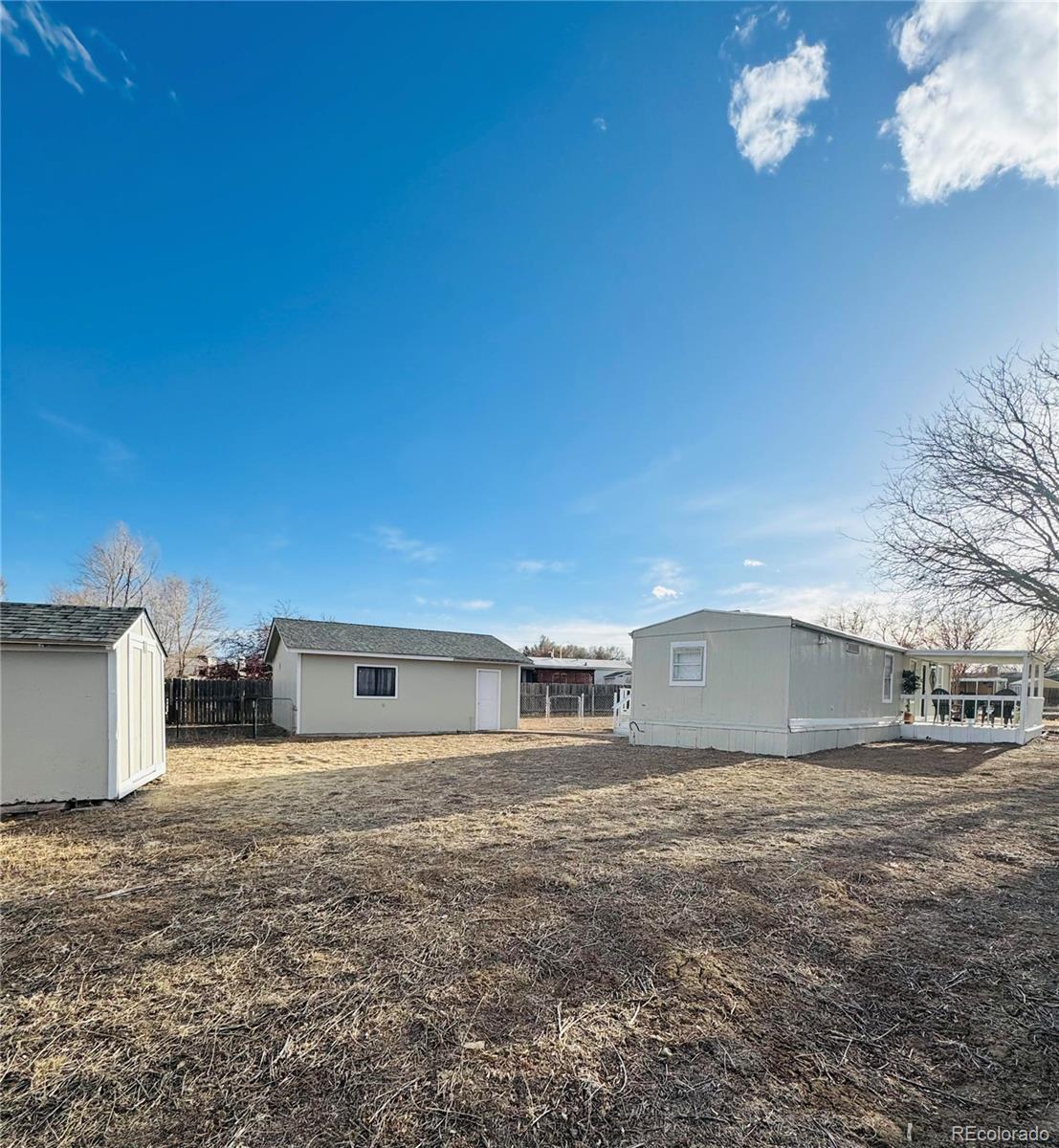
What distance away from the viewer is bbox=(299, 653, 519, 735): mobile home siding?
15.5 meters

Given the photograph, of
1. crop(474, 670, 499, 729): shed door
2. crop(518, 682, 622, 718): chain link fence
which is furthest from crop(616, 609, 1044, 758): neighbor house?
crop(518, 682, 622, 718): chain link fence

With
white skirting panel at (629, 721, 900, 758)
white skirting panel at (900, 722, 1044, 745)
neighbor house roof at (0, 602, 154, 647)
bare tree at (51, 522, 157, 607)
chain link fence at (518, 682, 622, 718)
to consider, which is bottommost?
chain link fence at (518, 682, 622, 718)

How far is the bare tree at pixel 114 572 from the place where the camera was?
94.7 ft

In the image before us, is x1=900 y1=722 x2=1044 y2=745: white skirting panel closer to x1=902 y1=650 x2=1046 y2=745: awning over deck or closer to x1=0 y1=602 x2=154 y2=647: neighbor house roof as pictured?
x1=902 y1=650 x2=1046 y2=745: awning over deck

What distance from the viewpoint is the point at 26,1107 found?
200 centimetres

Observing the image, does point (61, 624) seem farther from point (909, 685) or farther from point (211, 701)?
point (909, 685)

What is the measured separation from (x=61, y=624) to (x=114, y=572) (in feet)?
91.0

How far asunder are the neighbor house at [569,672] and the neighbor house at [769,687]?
57.2ft

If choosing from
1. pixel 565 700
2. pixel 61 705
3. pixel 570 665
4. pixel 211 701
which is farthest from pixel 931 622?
pixel 570 665

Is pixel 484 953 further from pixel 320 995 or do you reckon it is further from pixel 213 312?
pixel 213 312

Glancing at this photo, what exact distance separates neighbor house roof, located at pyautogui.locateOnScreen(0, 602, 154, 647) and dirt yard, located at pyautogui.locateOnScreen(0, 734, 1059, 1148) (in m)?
1.96

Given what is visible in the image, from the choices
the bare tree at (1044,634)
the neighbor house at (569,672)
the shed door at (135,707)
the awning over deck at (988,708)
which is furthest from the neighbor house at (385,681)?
the bare tree at (1044,634)

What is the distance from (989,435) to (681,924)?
44.3 feet

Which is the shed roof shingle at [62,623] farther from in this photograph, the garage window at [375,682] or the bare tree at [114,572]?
the bare tree at [114,572]
